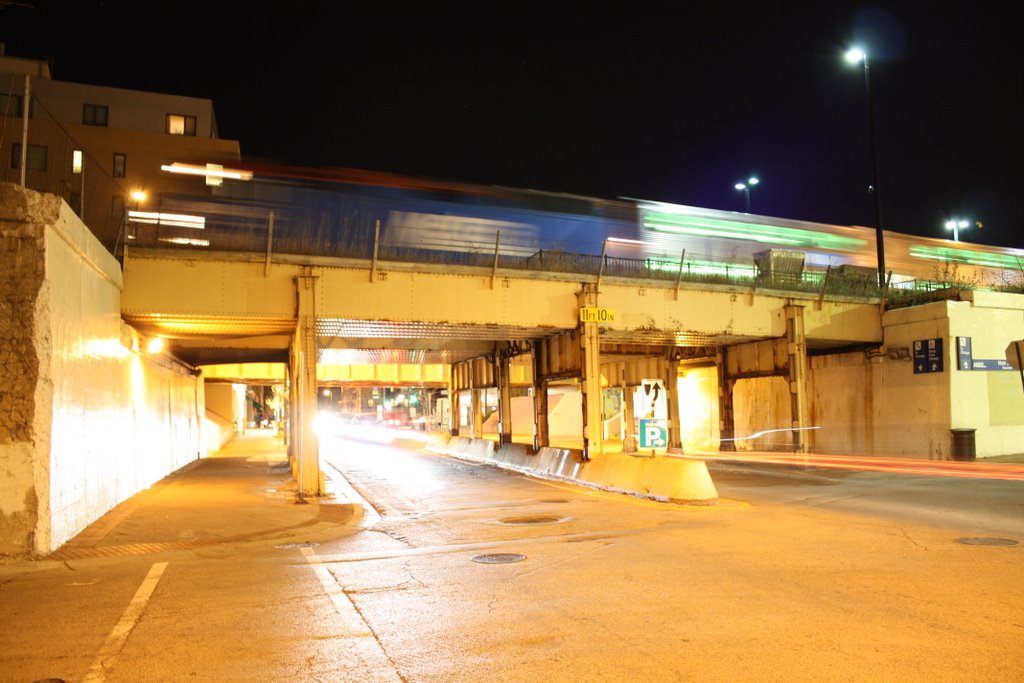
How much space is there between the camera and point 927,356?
24.4 metres

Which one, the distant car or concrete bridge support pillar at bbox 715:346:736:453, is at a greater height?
concrete bridge support pillar at bbox 715:346:736:453

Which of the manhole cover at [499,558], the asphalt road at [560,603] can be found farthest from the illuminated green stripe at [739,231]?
the manhole cover at [499,558]

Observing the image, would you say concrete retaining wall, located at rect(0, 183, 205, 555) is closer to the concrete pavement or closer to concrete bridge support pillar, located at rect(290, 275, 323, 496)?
the concrete pavement

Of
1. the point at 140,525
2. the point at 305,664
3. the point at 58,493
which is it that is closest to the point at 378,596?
the point at 305,664

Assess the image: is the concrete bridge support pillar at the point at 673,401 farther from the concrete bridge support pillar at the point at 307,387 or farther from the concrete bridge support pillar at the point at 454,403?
the concrete bridge support pillar at the point at 307,387

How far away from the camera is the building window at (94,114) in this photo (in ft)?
155

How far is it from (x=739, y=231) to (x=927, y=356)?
828 cm

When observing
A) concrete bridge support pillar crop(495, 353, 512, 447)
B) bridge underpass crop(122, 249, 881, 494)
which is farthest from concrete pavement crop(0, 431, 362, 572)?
concrete bridge support pillar crop(495, 353, 512, 447)

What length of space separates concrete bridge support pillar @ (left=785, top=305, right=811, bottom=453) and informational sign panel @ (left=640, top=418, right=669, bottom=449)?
961 centimetres

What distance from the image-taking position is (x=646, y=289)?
72.3 feet

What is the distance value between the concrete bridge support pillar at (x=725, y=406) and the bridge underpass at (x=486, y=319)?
0.07 m

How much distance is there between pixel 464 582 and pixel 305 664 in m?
3.00

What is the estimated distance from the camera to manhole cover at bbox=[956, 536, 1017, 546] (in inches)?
381

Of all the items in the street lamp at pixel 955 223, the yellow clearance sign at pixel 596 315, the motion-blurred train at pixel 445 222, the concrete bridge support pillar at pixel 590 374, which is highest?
the street lamp at pixel 955 223
